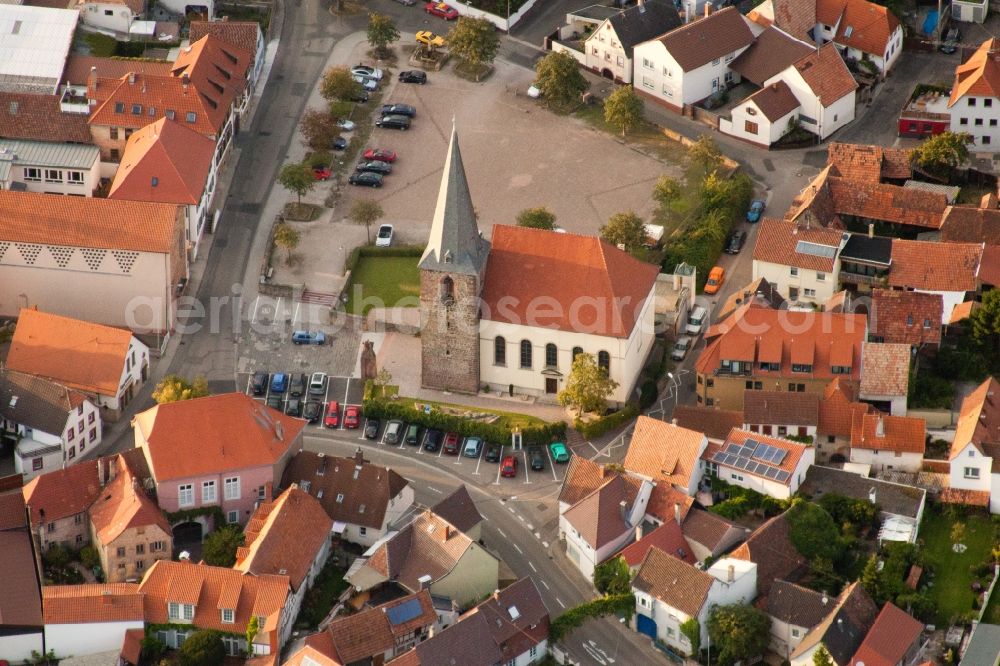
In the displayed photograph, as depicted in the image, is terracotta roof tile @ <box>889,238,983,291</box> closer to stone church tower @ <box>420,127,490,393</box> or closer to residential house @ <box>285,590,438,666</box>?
stone church tower @ <box>420,127,490,393</box>

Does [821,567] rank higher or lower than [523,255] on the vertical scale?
lower

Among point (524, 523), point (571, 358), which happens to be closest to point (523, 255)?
point (571, 358)

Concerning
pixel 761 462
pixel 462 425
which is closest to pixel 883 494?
pixel 761 462

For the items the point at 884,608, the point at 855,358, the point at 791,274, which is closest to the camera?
the point at 884,608

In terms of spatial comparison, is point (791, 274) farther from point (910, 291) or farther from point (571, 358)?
point (571, 358)

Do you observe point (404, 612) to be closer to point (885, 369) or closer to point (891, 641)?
point (891, 641)

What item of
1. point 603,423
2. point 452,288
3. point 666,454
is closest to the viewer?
point 666,454
